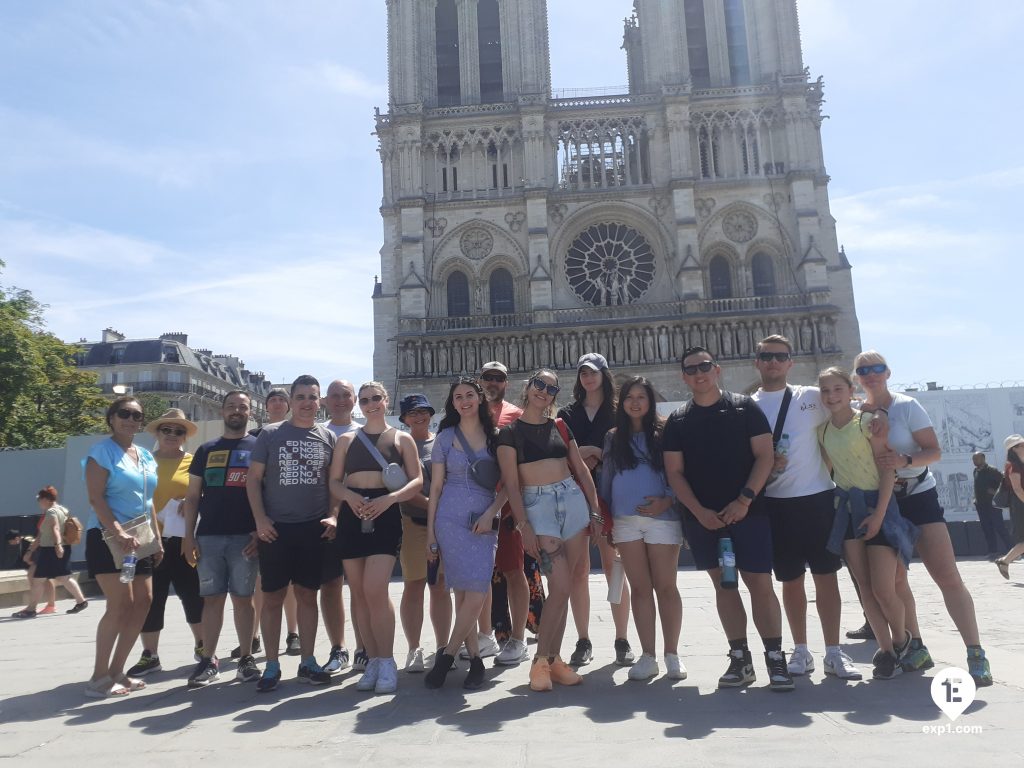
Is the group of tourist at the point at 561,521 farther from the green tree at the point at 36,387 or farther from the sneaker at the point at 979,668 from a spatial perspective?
the green tree at the point at 36,387

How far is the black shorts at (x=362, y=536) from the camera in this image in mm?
4984

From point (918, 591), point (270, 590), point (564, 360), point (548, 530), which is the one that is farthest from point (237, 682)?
point (564, 360)

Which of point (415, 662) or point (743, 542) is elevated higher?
point (743, 542)

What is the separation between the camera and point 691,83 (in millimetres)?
33125

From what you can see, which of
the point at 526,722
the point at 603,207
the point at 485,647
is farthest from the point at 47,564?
the point at 603,207

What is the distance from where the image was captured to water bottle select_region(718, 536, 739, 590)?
4535 millimetres

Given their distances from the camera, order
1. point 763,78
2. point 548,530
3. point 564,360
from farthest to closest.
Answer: point 763,78, point 564,360, point 548,530

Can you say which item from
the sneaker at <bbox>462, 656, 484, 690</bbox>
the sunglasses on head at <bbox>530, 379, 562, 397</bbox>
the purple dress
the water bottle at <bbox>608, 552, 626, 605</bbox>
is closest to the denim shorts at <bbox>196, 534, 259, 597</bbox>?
the purple dress

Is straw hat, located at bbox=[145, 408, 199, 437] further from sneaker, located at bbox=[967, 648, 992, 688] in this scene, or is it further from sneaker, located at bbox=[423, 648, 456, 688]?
sneaker, located at bbox=[967, 648, 992, 688]

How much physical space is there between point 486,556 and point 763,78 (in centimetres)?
3265

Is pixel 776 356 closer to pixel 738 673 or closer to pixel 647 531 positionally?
pixel 647 531

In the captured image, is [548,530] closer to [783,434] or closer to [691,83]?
[783,434]

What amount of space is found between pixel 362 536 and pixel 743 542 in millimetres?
2251

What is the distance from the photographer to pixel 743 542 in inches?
184
